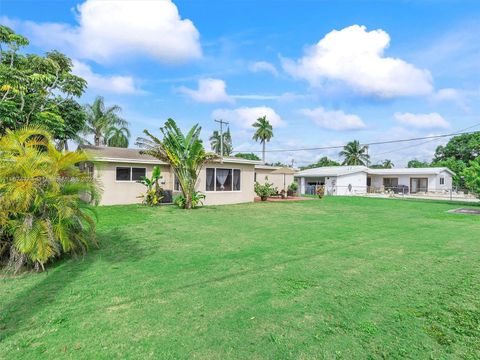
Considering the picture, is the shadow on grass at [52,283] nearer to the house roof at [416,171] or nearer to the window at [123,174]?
the window at [123,174]

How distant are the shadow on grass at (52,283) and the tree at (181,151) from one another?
7.71m

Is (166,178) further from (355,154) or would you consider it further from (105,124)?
(355,154)

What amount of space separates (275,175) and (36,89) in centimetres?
1986

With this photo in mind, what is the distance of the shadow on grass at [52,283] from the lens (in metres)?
3.37

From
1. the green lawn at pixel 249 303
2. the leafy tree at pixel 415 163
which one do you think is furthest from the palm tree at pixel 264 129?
the green lawn at pixel 249 303

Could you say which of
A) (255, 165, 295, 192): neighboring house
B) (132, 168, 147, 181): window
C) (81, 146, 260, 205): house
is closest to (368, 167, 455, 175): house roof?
(255, 165, 295, 192): neighboring house

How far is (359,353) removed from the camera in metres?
2.81

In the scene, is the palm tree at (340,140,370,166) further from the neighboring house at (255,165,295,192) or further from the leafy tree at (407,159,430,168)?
the neighboring house at (255,165,295,192)

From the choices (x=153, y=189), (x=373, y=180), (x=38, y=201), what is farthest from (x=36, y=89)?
(x=373, y=180)

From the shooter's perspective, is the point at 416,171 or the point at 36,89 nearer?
the point at 36,89

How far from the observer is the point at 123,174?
55.4 ft

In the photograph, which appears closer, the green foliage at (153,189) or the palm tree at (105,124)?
the green foliage at (153,189)

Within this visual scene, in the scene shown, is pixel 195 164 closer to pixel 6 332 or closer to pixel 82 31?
pixel 82 31

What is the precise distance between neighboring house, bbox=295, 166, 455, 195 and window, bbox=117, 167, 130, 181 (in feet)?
74.9
